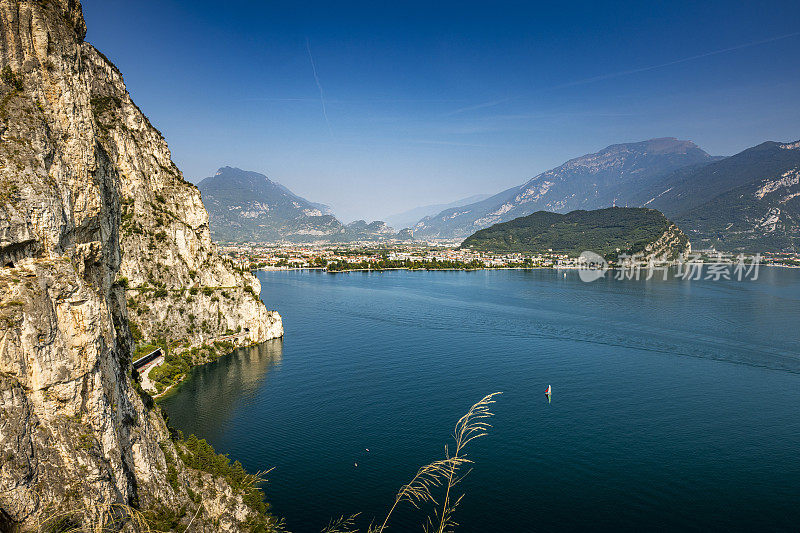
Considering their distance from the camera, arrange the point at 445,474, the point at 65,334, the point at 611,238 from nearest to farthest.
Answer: the point at 445,474
the point at 65,334
the point at 611,238

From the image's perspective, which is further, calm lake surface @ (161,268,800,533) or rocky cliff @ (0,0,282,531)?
calm lake surface @ (161,268,800,533)

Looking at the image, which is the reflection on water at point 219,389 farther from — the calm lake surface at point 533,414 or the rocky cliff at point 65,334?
the rocky cliff at point 65,334

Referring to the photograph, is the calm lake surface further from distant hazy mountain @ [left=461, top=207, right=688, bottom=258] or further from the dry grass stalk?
distant hazy mountain @ [left=461, top=207, right=688, bottom=258]

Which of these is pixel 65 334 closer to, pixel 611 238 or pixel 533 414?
pixel 533 414

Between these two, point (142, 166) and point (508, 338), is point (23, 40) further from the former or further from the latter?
point (508, 338)

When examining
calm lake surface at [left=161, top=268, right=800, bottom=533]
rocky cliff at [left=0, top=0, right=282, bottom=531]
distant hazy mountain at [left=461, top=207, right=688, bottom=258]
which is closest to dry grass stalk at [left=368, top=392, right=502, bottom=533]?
calm lake surface at [left=161, top=268, right=800, bottom=533]

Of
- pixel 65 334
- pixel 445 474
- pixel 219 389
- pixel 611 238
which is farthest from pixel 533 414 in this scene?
pixel 611 238
